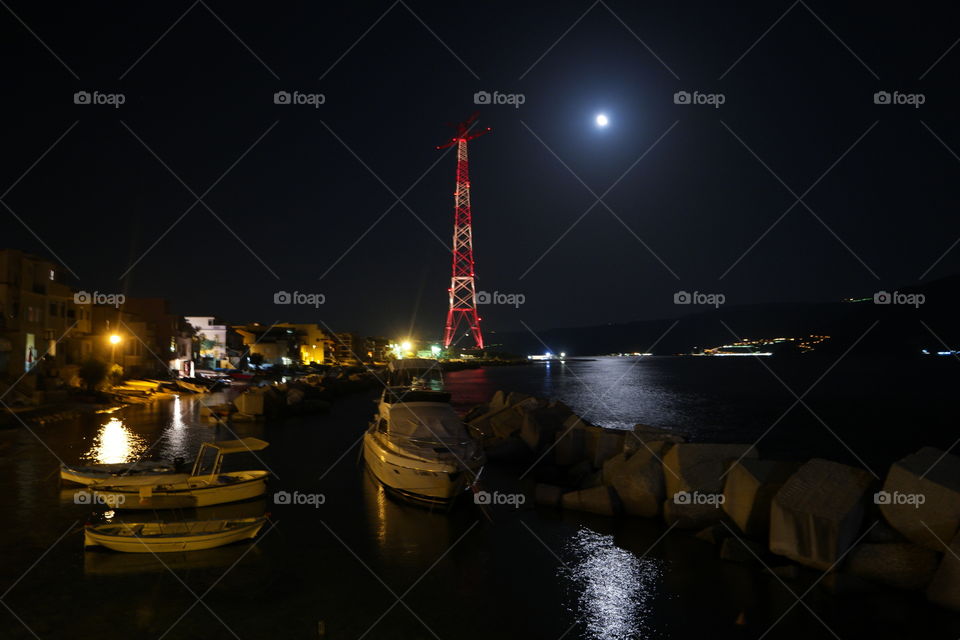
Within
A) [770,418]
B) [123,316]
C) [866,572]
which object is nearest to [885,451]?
[770,418]

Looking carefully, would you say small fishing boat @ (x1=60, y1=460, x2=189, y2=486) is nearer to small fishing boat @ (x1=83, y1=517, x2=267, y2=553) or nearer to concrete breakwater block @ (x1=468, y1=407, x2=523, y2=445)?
small fishing boat @ (x1=83, y1=517, x2=267, y2=553)

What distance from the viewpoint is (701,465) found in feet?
42.5

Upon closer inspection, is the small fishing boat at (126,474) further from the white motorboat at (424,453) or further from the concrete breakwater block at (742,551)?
the concrete breakwater block at (742,551)

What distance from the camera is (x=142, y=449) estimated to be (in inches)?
877

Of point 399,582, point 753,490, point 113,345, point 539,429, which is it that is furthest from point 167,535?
point 113,345

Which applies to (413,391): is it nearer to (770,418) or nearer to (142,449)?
(142,449)

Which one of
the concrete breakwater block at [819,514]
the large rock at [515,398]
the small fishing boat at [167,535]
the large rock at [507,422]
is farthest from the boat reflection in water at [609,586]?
the large rock at [515,398]

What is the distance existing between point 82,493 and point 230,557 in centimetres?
573

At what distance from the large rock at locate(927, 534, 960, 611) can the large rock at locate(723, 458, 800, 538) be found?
2.63m

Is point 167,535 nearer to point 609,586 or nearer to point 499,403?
point 609,586

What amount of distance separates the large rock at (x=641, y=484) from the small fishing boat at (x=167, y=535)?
789 cm

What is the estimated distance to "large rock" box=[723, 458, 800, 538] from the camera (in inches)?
449

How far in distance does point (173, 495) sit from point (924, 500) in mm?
14706

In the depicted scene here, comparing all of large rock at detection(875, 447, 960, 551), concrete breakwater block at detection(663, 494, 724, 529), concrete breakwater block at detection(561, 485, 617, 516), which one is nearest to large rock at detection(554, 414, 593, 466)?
concrete breakwater block at detection(561, 485, 617, 516)
